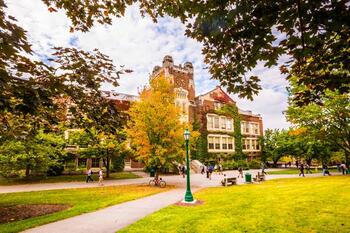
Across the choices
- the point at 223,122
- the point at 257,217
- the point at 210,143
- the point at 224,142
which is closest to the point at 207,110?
the point at 223,122

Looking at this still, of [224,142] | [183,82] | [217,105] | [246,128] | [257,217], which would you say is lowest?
[257,217]

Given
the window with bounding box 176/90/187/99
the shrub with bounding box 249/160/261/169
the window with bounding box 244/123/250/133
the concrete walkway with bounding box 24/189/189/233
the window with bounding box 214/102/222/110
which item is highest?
the window with bounding box 176/90/187/99

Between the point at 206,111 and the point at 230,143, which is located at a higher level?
the point at 206,111

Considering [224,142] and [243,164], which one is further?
[224,142]

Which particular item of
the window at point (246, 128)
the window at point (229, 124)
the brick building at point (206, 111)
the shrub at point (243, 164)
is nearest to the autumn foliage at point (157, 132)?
the brick building at point (206, 111)

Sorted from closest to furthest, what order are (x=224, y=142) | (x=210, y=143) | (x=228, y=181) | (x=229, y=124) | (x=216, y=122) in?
1. (x=228, y=181)
2. (x=210, y=143)
3. (x=216, y=122)
4. (x=224, y=142)
5. (x=229, y=124)

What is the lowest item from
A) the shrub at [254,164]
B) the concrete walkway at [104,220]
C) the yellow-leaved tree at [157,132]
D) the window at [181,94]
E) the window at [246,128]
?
the concrete walkway at [104,220]

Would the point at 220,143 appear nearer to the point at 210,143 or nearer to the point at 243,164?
the point at 210,143

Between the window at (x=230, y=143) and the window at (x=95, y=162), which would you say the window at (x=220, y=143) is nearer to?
the window at (x=230, y=143)

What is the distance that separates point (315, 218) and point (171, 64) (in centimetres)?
3760

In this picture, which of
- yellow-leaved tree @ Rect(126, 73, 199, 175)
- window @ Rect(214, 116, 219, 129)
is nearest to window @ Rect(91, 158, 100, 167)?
yellow-leaved tree @ Rect(126, 73, 199, 175)

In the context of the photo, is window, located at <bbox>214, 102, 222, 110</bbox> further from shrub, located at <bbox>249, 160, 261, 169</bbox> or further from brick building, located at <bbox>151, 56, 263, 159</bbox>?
shrub, located at <bbox>249, 160, 261, 169</bbox>

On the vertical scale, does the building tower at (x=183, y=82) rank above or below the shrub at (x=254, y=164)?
above

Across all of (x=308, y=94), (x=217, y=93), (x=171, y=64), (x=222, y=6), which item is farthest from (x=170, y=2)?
(x=217, y=93)
